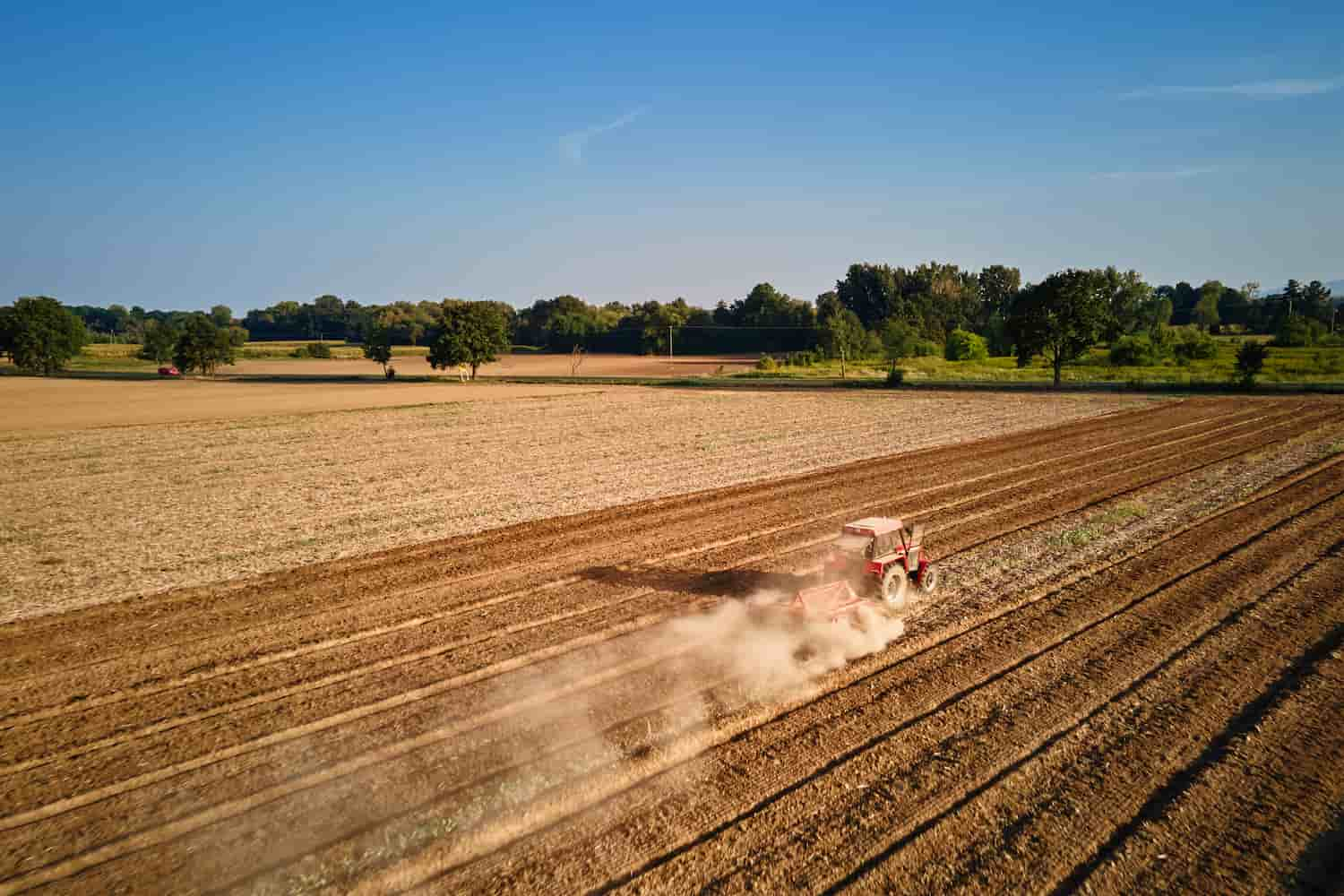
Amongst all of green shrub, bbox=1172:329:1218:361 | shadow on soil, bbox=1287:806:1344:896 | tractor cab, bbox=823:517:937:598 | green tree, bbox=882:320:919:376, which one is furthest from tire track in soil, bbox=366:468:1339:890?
green shrub, bbox=1172:329:1218:361

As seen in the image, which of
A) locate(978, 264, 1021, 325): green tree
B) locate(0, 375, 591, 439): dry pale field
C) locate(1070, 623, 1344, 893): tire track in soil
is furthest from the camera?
locate(978, 264, 1021, 325): green tree

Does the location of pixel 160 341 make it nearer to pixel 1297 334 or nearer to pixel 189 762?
pixel 189 762

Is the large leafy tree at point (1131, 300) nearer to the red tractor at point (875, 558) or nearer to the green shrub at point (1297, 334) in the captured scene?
the green shrub at point (1297, 334)

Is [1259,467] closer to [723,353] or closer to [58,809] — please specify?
[58,809]

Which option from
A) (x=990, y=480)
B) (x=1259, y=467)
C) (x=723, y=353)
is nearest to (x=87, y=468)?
(x=990, y=480)

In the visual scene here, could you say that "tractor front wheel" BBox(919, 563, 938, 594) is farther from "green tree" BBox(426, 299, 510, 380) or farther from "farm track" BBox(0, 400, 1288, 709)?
"green tree" BBox(426, 299, 510, 380)
